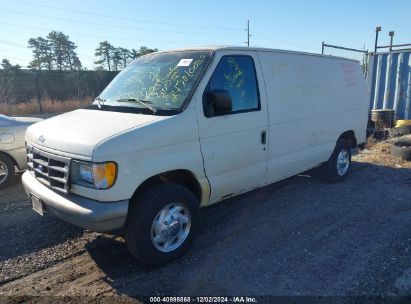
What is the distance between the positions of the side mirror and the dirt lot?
1537mm

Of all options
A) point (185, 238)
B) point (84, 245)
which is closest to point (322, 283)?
point (185, 238)

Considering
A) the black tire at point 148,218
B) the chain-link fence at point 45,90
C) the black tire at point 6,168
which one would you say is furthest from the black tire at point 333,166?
the chain-link fence at point 45,90

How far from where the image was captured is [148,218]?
3.34 meters

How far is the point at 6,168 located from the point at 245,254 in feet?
14.8

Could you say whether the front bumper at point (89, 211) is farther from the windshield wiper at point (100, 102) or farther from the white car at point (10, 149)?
the white car at point (10, 149)

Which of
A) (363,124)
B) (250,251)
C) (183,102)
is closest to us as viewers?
(183,102)

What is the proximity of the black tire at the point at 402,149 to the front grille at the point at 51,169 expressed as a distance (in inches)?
283

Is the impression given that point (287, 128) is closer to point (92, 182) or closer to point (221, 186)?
point (221, 186)

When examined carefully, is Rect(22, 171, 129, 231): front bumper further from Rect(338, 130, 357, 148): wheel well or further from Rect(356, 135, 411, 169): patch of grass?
Rect(356, 135, 411, 169): patch of grass

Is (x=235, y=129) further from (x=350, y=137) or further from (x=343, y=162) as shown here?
(x=350, y=137)

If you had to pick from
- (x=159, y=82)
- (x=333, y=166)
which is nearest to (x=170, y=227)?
(x=159, y=82)

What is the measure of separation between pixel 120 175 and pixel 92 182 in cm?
25

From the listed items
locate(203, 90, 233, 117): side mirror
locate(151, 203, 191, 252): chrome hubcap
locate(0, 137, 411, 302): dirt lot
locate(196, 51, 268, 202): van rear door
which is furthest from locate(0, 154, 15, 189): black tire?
locate(203, 90, 233, 117): side mirror

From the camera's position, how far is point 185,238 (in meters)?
3.77
